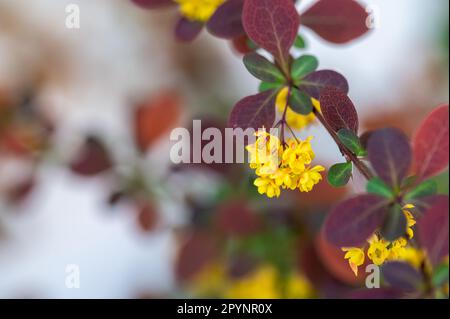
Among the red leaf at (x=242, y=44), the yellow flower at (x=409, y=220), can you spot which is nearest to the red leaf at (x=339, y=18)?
the red leaf at (x=242, y=44)

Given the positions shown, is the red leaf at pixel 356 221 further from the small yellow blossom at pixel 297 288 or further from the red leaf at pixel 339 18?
the small yellow blossom at pixel 297 288

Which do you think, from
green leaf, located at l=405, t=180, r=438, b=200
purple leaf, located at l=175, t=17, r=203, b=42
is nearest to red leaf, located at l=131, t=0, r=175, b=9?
purple leaf, located at l=175, t=17, r=203, b=42

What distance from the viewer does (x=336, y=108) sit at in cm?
33

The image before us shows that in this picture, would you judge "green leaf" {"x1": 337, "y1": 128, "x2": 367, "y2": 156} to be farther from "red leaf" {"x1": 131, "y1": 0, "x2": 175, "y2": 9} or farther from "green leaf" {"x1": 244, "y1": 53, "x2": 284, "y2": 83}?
"red leaf" {"x1": 131, "y1": 0, "x2": 175, "y2": 9}

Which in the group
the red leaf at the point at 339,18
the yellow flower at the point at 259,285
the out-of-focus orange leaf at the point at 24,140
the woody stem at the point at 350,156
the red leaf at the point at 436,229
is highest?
the out-of-focus orange leaf at the point at 24,140

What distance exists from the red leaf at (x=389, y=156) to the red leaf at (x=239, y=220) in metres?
0.36

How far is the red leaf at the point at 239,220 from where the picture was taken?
2.26ft

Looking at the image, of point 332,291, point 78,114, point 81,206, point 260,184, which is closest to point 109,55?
point 78,114

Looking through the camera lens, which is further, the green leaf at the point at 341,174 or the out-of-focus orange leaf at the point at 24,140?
the out-of-focus orange leaf at the point at 24,140

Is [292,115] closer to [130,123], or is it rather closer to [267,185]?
[267,185]

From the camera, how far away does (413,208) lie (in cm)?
36

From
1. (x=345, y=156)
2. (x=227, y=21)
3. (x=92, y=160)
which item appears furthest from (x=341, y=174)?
(x=92, y=160)

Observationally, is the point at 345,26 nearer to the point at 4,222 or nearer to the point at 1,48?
the point at 4,222

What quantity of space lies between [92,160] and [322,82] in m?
0.43
